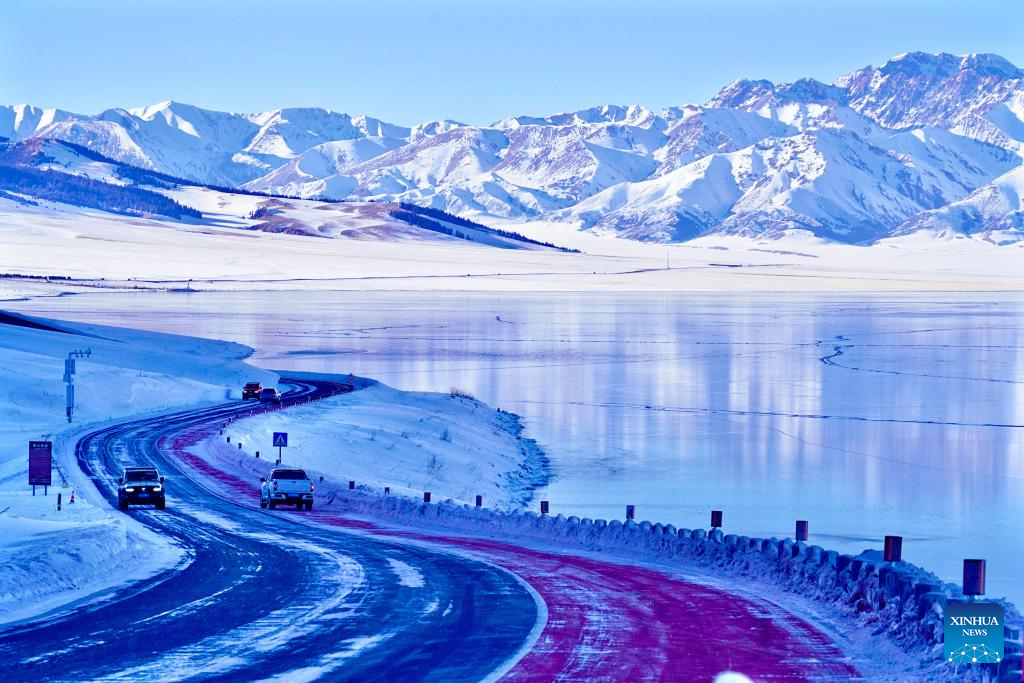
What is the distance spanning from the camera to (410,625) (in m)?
19.2

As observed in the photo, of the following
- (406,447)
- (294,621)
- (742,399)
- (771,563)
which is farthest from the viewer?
(742,399)

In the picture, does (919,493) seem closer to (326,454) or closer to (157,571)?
(326,454)

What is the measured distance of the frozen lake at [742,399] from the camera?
135 feet

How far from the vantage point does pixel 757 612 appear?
20.0 m

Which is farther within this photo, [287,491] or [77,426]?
[77,426]

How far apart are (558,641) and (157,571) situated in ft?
28.6

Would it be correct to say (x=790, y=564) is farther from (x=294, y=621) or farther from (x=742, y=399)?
(x=742, y=399)

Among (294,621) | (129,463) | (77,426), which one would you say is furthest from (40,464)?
(77,426)

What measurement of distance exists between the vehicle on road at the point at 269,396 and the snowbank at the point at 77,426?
3517 mm

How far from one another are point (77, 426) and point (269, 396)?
11.9 metres

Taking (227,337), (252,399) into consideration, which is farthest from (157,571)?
(227,337)

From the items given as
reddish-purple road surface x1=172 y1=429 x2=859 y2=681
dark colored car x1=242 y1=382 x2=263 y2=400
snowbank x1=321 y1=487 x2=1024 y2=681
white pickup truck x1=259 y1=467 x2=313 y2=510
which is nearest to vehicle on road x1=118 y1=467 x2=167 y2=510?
white pickup truck x1=259 y1=467 x2=313 y2=510

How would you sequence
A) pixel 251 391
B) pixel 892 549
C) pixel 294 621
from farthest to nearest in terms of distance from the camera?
pixel 251 391, pixel 892 549, pixel 294 621

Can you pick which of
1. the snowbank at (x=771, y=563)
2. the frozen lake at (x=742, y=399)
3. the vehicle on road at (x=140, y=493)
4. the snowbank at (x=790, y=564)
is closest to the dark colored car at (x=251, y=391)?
the frozen lake at (x=742, y=399)
